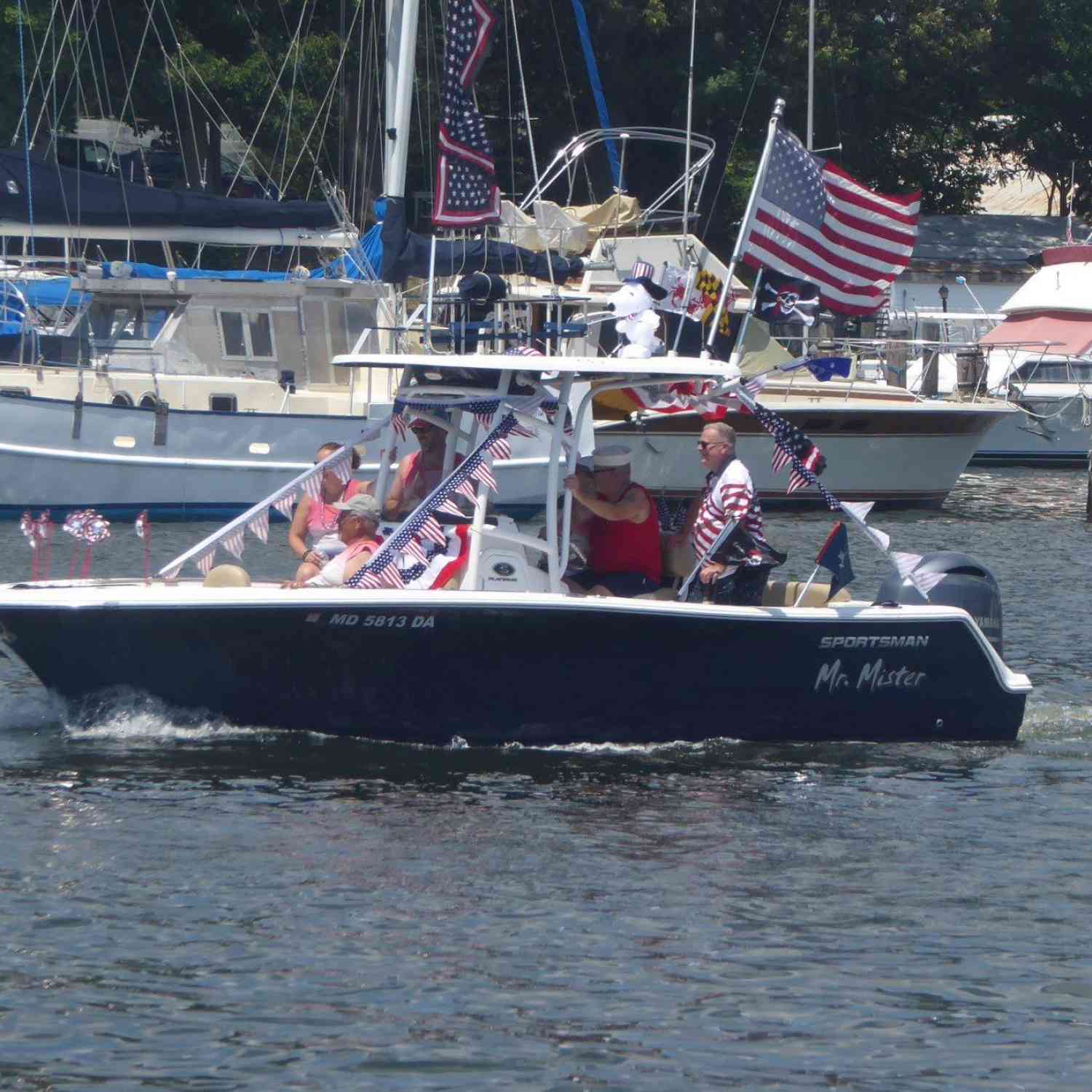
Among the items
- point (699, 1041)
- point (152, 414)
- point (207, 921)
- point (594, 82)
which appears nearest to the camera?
point (699, 1041)

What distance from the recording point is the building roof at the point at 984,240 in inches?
1839

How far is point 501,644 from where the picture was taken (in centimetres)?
1077

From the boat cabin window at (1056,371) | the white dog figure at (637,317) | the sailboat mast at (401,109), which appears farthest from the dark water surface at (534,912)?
the boat cabin window at (1056,371)

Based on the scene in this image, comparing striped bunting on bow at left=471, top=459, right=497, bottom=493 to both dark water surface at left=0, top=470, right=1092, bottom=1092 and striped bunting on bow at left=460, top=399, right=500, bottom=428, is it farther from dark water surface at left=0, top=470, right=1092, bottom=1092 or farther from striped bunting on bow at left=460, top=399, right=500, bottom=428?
dark water surface at left=0, top=470, right=1092, bottom=1092

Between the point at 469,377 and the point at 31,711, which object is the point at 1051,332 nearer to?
the point at 469,377

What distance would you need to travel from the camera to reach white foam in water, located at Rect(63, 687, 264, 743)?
1098 centimetres

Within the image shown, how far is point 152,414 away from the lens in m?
23.2

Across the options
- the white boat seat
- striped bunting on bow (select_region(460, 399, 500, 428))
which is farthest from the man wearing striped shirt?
striped bunting on bow (select_region(460, 399, 500, 428))

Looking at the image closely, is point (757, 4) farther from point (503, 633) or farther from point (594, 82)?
point (503, 633)

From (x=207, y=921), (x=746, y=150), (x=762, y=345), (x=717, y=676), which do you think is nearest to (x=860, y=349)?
(x=762, y=345)

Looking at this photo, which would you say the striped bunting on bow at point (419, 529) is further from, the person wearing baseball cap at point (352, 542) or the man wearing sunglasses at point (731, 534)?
the man wearing sunglasses at point (731, 534)

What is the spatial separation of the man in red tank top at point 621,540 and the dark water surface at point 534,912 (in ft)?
2.79

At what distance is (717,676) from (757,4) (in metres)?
38.7

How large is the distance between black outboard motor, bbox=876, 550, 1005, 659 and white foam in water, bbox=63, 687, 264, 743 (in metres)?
3.74
